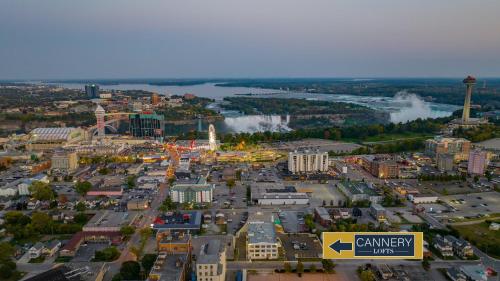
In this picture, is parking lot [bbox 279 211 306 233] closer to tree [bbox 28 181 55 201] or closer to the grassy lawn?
the grassy lawn

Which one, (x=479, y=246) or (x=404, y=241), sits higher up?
(x=404, y=241)

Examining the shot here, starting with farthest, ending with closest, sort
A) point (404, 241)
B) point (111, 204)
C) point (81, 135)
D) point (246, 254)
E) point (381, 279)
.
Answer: point (81, 135) → point (111, 204) → point (246, 254) → point (381, 279) → point (404, 241)

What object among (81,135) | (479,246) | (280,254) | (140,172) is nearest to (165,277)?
(280,254)

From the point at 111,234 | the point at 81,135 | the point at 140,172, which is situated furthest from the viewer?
the point at 81,135

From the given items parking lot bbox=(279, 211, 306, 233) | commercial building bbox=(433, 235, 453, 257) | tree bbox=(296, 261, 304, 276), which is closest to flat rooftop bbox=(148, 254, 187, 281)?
tree bbox=(296, 261, 304, 276)

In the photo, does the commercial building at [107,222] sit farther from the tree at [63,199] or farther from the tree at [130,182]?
the tree at [130,182]

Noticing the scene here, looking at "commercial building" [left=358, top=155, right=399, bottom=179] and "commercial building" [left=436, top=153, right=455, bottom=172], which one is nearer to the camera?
"commercial building" [left=358, top=155, right=399, bottom=179]

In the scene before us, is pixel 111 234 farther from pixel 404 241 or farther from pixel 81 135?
pixel 81 135

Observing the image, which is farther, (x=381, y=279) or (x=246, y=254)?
(x=246, y=254)

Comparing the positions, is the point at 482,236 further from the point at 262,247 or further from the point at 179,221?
the point at 179,221
